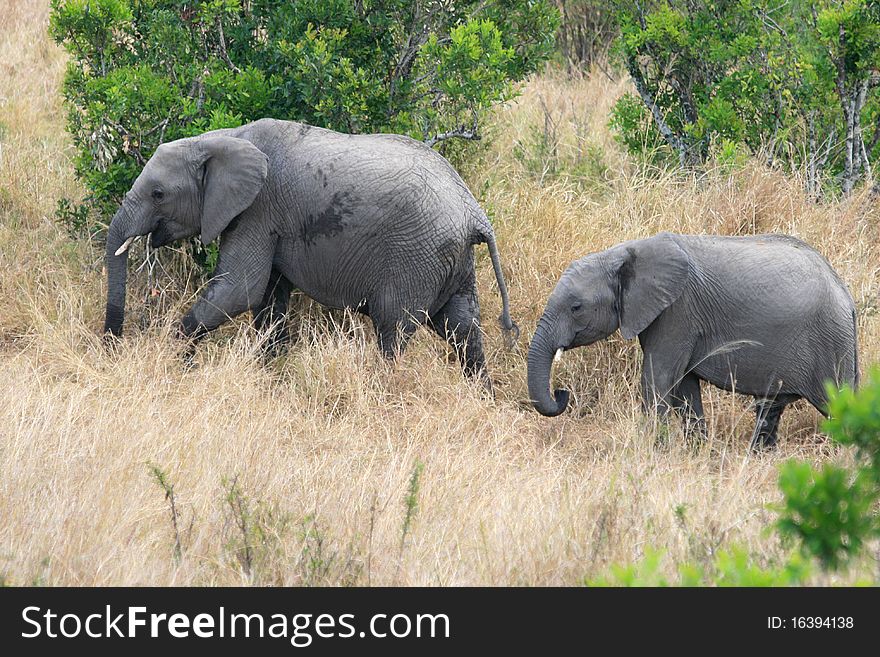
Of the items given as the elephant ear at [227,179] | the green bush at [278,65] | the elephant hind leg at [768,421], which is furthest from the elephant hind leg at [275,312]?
the elephant hind leg at [768,421]

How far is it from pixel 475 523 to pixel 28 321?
3607mm

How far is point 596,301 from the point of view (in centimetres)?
644

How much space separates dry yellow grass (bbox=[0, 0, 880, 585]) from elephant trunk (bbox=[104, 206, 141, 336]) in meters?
0.20

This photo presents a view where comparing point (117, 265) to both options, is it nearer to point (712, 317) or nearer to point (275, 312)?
point (275, 312)

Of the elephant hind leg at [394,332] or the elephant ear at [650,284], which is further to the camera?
the elephant hind leg at [394,332]

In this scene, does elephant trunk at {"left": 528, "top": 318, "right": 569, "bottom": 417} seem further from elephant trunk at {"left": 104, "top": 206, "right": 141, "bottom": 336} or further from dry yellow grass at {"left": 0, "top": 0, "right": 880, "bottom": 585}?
elephant trunk at {"left": 104, "top": 206, "right": 141, "bottom": 336}

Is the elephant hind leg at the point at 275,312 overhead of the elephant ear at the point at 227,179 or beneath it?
beneath

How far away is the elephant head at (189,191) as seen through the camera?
6.89m

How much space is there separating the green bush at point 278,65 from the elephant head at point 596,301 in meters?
1.61

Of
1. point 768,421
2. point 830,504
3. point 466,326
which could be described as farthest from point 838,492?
point 466,326

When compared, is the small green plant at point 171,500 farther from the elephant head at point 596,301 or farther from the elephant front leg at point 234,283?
the elephant head at point 596,301

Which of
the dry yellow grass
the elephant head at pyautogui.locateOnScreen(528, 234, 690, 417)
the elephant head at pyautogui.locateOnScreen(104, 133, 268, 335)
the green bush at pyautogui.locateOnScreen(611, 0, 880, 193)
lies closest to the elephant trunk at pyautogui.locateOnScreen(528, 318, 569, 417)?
the elephant head at pyautogui.locateOnScreen(528, 234, 690, 417)

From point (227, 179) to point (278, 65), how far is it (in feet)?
4.45

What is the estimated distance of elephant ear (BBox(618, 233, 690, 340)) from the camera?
635 centimetres
